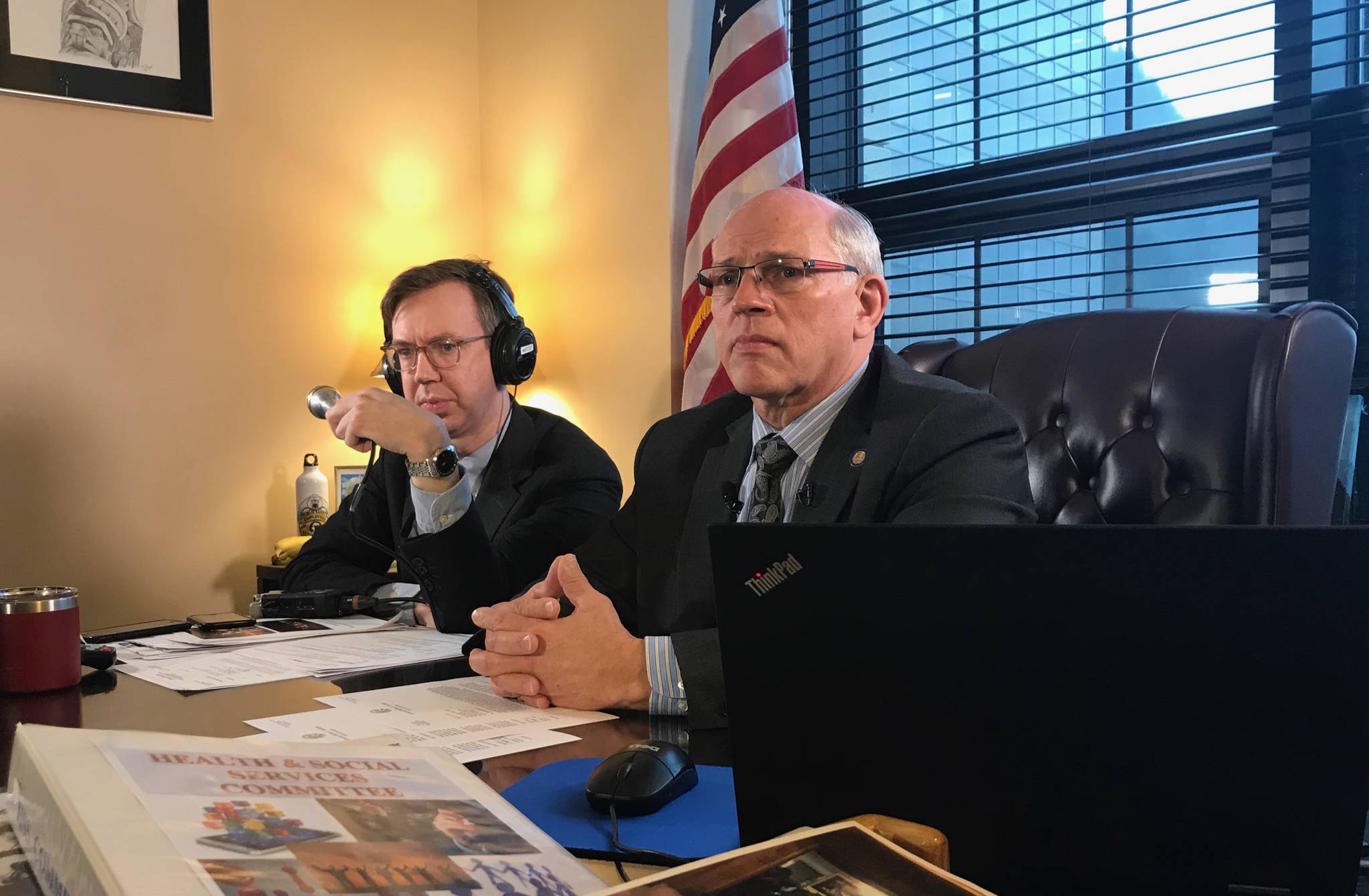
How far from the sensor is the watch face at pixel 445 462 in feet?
5.68

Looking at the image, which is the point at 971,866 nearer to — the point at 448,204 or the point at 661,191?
the point at 661,191

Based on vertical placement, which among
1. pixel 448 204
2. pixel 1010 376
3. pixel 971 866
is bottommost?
pixel 971 866

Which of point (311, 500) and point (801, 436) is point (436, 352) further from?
point (311, 500)

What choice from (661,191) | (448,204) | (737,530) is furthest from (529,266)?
(737,530)

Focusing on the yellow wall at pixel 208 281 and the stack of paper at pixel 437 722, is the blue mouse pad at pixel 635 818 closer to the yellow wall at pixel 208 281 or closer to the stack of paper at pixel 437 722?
the stack of paper at pixel 437 722

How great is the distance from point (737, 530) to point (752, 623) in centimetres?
5

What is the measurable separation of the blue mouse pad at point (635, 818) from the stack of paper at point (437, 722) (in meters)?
0.11

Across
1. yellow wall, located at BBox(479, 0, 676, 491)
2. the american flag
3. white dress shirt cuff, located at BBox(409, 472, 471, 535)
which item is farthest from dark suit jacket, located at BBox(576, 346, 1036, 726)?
yellow wall, located at BBox(479, 0, 676, 491)

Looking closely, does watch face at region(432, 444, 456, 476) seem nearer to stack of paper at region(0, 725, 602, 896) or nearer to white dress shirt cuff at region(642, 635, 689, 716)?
white dress shirt cuff at region(642, 635, 689, 716)

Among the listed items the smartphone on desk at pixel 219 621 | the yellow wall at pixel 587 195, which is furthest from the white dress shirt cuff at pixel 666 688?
the yellow wall at pixel 587 195

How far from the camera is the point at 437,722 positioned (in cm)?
98

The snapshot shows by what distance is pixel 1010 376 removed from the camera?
143 cm

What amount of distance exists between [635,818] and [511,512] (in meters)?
1.31

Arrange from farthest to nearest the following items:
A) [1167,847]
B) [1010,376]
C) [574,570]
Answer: [1010,376] < [574,570] < [1167,847]
